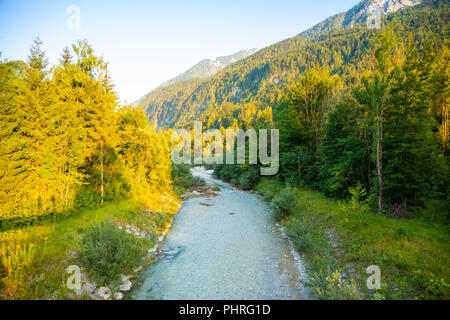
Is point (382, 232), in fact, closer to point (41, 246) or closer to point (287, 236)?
point (287, 236)

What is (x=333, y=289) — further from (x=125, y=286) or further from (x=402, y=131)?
(x=402, y=131)

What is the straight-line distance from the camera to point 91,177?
45.2ft

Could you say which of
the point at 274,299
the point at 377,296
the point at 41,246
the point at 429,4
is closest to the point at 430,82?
the point at 377,296

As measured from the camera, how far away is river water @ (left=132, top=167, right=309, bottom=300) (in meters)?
7.34

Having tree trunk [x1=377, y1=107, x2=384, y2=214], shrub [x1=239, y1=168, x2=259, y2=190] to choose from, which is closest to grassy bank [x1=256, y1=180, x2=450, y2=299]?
tree trunk [x1=377, y1=107, x2=384, y2=214]

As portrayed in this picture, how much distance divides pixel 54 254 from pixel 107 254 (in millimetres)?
1609

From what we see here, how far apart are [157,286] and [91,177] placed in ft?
31.7

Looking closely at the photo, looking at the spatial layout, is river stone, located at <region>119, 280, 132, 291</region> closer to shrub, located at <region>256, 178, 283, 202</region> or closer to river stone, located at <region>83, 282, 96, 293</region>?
river stone, located at <region>83, 282, 96, 293</region>

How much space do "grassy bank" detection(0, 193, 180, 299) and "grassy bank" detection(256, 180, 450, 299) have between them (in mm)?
7672

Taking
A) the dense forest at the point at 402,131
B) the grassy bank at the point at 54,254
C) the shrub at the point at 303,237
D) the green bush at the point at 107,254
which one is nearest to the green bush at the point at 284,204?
the shrub at the point at 303,237

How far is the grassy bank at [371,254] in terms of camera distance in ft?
17.8

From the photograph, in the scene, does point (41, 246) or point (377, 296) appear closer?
point (377, 296)

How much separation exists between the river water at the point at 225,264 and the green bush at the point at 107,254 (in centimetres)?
100

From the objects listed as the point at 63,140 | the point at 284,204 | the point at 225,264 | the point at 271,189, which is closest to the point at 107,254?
the point at 225,264
